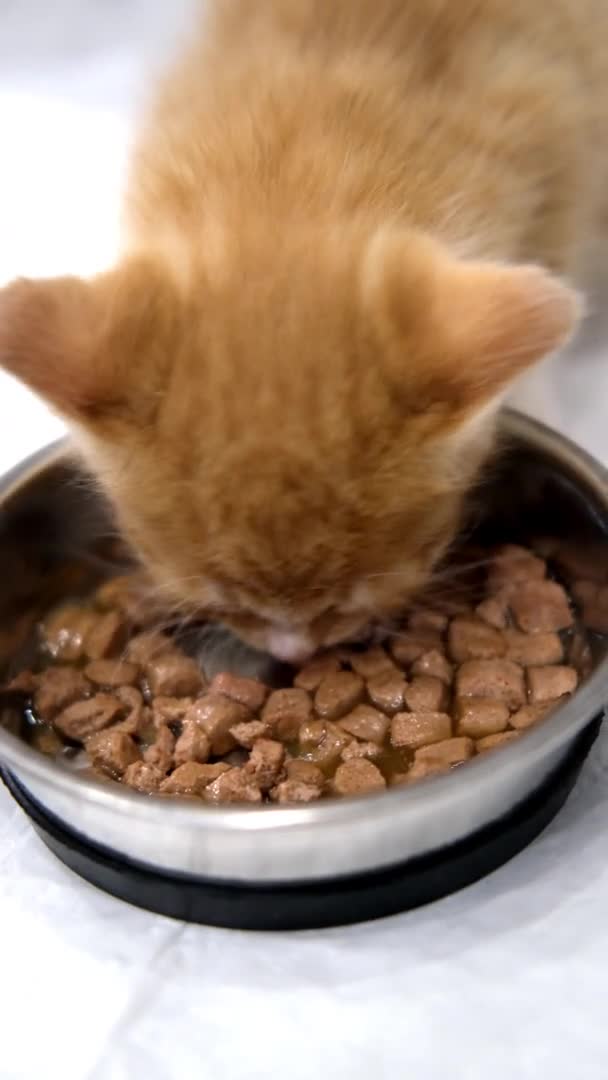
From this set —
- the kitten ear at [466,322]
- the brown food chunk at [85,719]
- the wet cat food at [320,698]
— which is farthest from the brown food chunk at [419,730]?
the kitten ear at [466,322]

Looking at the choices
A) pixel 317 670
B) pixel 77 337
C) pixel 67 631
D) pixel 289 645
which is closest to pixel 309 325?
pixel 77 337

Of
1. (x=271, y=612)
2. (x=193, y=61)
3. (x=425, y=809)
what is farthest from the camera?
(x=193, y=61)

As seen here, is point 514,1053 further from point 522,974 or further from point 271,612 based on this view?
point 271,612

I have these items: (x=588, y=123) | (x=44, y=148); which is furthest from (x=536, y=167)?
(x=44, y=148)

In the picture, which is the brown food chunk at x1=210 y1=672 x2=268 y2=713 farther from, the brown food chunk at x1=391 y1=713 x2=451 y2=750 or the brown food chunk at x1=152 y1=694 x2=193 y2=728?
the brown food chunk at x1=391 y1=713 x2=451 y2=750

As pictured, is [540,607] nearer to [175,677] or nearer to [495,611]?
[495,611]

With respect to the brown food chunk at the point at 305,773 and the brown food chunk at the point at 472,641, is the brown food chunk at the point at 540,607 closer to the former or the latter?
the brown food chunk at the point at 472,641
